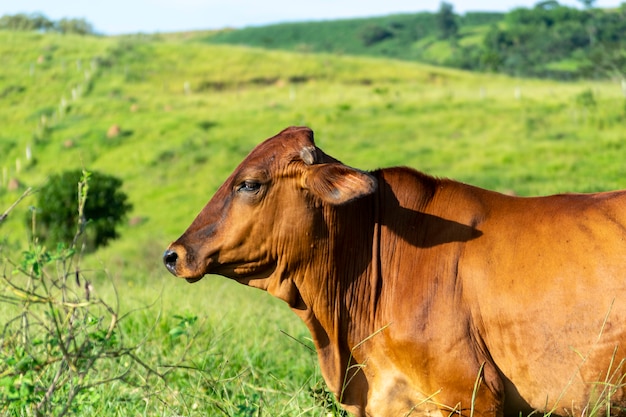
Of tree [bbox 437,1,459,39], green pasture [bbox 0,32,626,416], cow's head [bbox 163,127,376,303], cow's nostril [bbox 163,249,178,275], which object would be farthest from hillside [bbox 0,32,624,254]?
tree [bbox 437,1,459,39]

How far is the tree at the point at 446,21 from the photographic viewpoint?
12206 cm

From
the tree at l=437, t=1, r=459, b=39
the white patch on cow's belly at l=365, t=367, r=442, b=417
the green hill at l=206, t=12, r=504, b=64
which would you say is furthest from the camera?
the tree at l=437, t=1, r=459, b=39

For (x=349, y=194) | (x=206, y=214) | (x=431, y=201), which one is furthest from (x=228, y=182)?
(x=431, y=201)

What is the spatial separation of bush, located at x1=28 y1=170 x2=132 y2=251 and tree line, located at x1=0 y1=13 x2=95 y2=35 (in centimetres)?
6088

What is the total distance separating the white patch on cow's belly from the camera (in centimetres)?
399

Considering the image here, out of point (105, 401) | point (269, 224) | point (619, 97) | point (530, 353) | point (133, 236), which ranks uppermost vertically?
point (269, 224)

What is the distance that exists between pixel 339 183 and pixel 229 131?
1352 inches

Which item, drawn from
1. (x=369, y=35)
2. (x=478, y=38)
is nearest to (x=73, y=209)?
(x=478, y=38)

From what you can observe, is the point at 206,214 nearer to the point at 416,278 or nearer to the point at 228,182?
the point at 228,182

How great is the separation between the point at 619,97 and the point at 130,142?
2135 cm

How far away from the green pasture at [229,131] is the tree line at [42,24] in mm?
20117

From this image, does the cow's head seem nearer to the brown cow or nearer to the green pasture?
the brown cow

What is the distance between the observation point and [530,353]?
387 centimetres

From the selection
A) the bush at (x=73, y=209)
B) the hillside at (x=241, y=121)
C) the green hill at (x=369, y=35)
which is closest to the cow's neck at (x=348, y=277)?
the bush at (x=73, y=209)
